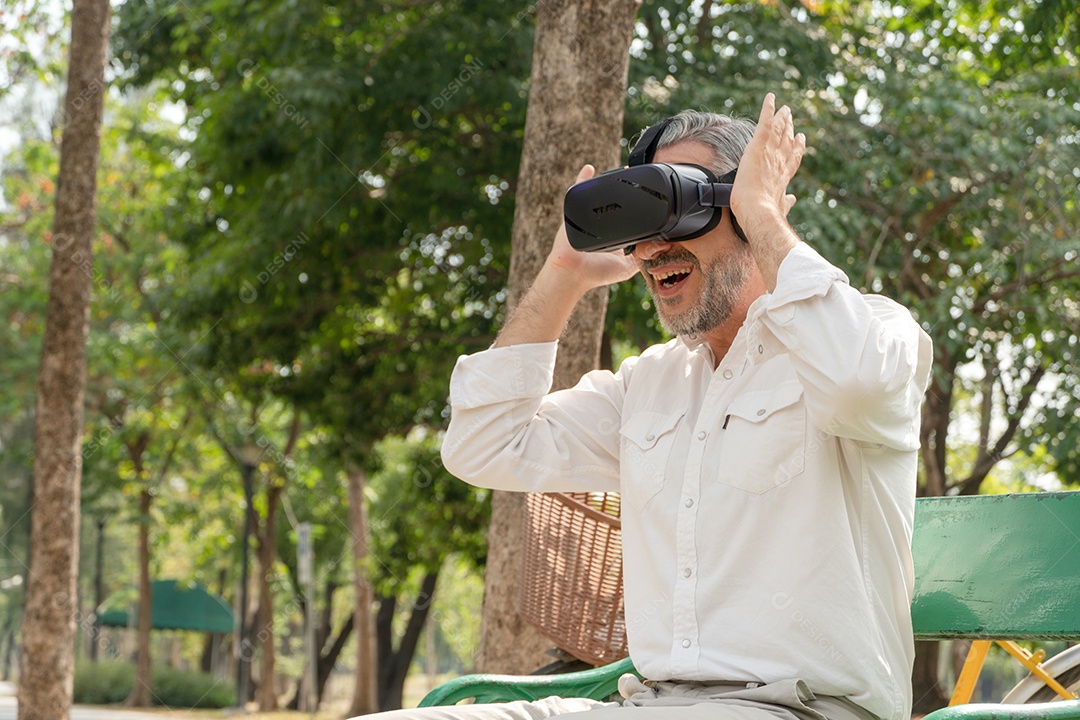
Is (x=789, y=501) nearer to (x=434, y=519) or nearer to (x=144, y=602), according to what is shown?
(x=434, y=519)

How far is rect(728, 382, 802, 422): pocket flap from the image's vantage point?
223 centimetres

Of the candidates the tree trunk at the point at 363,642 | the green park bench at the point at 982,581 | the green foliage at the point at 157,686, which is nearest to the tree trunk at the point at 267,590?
the tree trunk at the point at 363,642

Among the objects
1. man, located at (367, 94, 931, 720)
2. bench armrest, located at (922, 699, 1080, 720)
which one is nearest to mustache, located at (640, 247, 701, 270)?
man, located at (367, 94, 931, 720)

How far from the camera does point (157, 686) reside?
2580 cm

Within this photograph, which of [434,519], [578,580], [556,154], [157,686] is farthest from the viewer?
[157,686]

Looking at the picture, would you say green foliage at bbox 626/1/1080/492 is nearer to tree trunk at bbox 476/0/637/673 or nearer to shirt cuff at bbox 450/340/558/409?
tree trunk at bbox 476/0/637/673

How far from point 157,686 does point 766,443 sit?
1019 inches

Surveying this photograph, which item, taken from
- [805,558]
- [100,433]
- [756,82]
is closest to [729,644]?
[805,558]

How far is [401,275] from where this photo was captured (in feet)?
43.5

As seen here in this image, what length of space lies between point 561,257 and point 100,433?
18.3 metres

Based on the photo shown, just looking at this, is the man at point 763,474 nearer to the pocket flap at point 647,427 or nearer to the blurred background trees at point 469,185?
the pocket flap at point 647,427

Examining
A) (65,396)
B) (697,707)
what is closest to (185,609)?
(65,396)

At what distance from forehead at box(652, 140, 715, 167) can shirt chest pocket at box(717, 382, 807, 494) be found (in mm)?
498

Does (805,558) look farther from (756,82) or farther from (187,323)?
(187,323)
